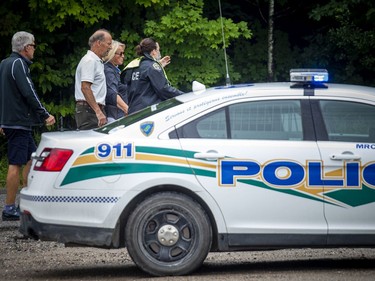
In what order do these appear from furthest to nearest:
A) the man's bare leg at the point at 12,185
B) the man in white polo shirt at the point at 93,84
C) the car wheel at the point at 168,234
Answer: the man in white polo shirt at the point at 93,84 → the man's bare leg at the point at 12,185 → the car wheel at the point at 168,234

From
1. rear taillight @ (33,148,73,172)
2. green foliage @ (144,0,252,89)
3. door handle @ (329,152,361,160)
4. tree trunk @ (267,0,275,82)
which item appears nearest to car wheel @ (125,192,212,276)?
rear taillight @ (33,148,73,172)

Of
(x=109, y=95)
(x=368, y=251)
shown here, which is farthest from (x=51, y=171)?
(x=109, y=95)

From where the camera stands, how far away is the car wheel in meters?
9.63

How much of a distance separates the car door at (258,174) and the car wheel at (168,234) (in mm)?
215

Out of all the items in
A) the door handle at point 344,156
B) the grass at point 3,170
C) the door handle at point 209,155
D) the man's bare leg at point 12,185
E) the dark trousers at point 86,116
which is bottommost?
the grass at point 3,170

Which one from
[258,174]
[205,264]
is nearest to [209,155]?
[258,174]

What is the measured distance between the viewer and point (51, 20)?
19.5 metres

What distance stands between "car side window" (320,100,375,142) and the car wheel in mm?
1235

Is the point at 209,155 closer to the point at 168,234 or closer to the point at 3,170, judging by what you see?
the point at 168,234

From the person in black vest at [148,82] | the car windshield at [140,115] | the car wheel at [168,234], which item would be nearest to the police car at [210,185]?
the car wheel at [168,234]

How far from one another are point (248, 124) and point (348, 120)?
2.60 feet

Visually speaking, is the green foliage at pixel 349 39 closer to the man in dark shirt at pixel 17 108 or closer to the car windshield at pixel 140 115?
the man in dark shirt at pixel 17 108

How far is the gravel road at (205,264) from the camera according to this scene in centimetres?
982

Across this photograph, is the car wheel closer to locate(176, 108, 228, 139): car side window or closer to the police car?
the police car
